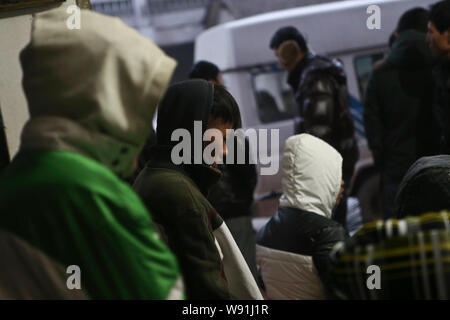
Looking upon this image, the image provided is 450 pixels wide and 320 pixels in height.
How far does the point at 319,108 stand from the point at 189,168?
2.55 metres

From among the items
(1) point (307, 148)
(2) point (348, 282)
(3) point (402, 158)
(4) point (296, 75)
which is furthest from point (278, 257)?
(4) point (296, 75)

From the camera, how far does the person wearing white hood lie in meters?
2.49

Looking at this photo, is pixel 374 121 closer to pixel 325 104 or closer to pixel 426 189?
pixel 325 104

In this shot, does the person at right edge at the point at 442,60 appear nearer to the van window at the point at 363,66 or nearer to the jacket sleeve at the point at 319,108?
the jacket sleeve at the point at 319,108

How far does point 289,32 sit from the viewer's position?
192 inches

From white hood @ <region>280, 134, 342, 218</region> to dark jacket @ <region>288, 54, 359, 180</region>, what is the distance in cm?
180

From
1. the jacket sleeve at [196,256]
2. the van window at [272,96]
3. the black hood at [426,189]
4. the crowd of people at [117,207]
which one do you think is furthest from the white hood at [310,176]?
the van window at [272,96]

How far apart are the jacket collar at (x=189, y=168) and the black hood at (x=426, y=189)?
742 millimetres

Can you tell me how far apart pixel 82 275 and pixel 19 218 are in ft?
0.60

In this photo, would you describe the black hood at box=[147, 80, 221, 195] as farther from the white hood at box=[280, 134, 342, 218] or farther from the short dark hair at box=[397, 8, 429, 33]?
the short dark hair at box=[397, 8, 429, 33]

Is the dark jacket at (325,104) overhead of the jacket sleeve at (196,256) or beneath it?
overhead

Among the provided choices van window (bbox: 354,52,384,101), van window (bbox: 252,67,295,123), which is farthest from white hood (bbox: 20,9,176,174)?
van window (bbox: 354,52,384,101)

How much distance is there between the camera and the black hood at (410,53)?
181 inches

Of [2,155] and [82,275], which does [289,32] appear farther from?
[82,275]
